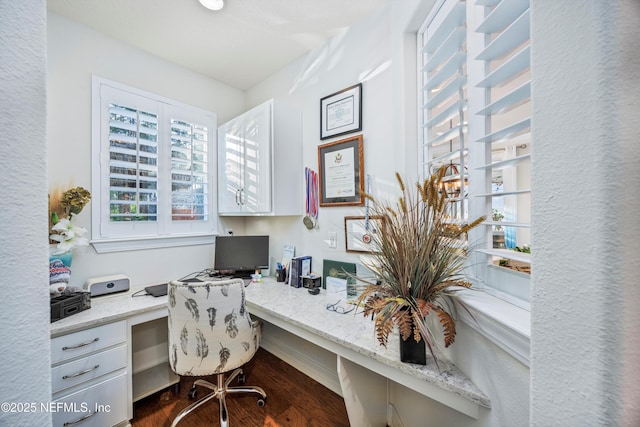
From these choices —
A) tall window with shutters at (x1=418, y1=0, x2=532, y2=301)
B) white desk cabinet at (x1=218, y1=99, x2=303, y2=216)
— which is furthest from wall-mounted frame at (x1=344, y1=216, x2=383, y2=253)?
tall window with shutters at (x1=418, y1=0, x2=532, y2=301)

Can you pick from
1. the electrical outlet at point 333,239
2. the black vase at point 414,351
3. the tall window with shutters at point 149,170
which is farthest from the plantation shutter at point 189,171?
the black vase at point 414,351

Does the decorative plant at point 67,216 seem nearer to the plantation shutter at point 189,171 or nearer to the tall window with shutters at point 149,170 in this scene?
the tall window with shutters at point 149,170

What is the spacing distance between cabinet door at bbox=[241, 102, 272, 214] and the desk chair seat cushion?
0.84m

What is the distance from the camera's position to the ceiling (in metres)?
1.65

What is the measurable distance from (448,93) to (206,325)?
1735 millimetres

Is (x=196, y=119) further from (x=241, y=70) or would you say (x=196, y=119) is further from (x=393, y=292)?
(x=393, y=292)

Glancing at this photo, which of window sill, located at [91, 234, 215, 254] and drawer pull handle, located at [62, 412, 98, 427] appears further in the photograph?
window sill, located at [91, 234, 215, 254]

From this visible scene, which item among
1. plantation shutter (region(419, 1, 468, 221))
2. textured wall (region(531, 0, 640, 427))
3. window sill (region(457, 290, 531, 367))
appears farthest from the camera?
plantation shutter (region(419, 1, 468, 221))

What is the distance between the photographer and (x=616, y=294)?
0.36 metres

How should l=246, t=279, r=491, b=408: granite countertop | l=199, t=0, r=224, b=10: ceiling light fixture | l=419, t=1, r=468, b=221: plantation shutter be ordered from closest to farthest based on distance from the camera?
l=246, t=279, r=491, b=408: granite countertop
l=419, t=1, r=468, b=221: plantation shutter
l=199, t=0, r=224, b=10: ceiling light fixture

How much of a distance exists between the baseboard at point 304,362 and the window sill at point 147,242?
114 centimetres

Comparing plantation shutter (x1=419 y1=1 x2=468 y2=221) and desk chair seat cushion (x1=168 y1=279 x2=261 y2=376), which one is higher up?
plantation shutter (x1=419 y1=1 x2=468 y2=221)

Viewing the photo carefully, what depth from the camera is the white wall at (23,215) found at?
0.39 meters

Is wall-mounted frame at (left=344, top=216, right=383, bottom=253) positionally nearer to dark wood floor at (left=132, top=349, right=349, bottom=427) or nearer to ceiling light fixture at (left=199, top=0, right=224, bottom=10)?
dark wood floor at (left=132, top=349, right=349, bottom=427)
